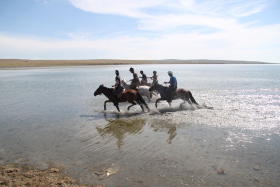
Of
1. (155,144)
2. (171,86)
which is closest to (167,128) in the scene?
(155,144)

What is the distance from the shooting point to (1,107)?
43.9ft

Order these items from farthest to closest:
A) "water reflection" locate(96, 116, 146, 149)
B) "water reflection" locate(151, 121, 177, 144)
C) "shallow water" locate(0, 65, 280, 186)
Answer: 1. "water reflection" locate(96, 116, 146, 149)
2. "water reflection" locate(151, 121, 177, 144)
3. "shallow water" locate(0, 65, 280, 186)

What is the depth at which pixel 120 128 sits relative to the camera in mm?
9062

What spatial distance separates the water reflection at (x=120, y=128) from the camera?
8133 millimetres

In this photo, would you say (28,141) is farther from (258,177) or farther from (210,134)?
(258,177)

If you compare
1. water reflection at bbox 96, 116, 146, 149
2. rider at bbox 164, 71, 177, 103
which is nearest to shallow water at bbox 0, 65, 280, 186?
water reflection at bbox 96, 116, 146, 149

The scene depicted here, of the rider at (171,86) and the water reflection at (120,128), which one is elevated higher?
the rider at (171,86)

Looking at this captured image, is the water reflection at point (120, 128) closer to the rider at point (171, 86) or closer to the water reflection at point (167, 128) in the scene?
the water reflection at point (167, 128)

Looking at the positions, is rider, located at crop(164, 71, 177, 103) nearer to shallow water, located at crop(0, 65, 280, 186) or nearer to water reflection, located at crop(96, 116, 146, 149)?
shallow water, located at crop(0, 65, 280, 186)

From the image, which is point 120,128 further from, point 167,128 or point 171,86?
point 171,86

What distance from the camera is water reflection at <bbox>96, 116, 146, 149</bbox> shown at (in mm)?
8133

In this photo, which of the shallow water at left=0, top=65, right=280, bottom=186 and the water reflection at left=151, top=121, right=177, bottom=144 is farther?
the water reflection at left=151, top=121, right=177, bottom=144

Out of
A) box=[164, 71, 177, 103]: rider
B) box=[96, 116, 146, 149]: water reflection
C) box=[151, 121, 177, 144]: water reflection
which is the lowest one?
box=[96, 116, 146, 149]: water reflection

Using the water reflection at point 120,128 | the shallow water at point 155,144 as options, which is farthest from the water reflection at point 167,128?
the water reflection at point 120,128
